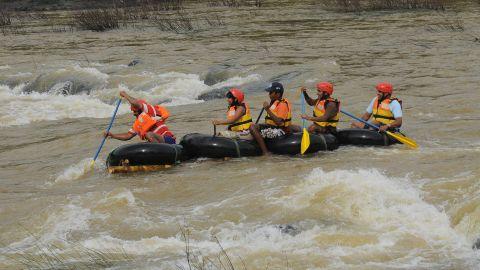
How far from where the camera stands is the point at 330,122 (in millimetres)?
10906

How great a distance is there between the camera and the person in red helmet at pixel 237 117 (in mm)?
10242

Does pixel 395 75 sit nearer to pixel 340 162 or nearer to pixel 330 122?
pixel 330 122

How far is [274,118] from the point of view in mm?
10336

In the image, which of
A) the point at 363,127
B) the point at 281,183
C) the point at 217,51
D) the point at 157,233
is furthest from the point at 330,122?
the point at 217,51

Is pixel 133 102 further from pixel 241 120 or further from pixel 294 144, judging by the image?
pixel 294 144

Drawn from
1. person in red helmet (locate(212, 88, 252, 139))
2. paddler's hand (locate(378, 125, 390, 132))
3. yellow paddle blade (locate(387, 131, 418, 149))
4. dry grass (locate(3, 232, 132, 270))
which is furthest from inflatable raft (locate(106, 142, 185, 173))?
yellow paddle blade (locate(387, 131, 418, 149))

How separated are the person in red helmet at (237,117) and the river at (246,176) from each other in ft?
1.49

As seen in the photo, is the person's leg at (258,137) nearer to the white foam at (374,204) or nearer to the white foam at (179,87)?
the white foam at (374,204)

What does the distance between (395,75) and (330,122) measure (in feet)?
21.0

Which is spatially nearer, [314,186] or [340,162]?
[314,186]

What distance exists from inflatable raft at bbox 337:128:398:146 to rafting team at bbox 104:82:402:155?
125 mm

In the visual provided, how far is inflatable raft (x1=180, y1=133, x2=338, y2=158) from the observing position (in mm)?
10164

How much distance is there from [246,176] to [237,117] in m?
1.17

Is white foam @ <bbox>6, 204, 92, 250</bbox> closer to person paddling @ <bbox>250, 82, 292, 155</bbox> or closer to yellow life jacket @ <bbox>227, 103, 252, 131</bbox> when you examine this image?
→ yellow life jacket @ <bbox>227, 103, 252, 131</bbox>
